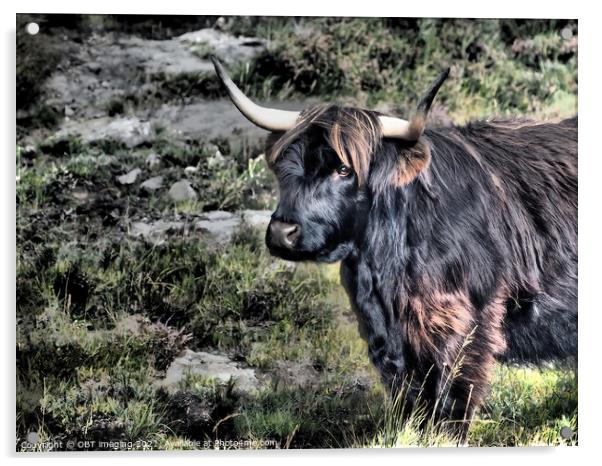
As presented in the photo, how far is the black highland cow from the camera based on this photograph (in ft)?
13.8

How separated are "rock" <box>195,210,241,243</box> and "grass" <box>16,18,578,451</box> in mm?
41

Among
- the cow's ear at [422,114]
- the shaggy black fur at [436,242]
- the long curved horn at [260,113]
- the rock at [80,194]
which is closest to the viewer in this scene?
the cow's ear at [422,114]

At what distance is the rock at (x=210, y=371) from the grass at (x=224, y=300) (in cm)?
3

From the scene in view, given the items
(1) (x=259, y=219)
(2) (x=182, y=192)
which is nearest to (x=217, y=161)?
(2) (x=182, y=192)

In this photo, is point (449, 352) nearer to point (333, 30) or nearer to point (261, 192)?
point (261, 192)

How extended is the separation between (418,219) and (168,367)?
1.36 m

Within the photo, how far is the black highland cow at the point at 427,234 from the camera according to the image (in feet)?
13.8

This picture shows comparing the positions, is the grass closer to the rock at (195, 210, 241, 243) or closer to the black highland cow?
the rock at (195, 210, 241, 243)

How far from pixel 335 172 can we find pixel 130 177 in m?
1.04

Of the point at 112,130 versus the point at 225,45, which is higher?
the point at 225,45

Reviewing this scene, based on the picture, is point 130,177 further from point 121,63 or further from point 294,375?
point 294,375

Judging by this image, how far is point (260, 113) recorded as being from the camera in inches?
174

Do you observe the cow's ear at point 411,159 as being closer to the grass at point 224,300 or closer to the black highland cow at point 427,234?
the black highland cow at point 427,234

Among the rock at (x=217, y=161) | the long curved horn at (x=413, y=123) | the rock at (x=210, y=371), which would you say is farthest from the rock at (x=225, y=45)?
the rock at (x=210, y=371)
